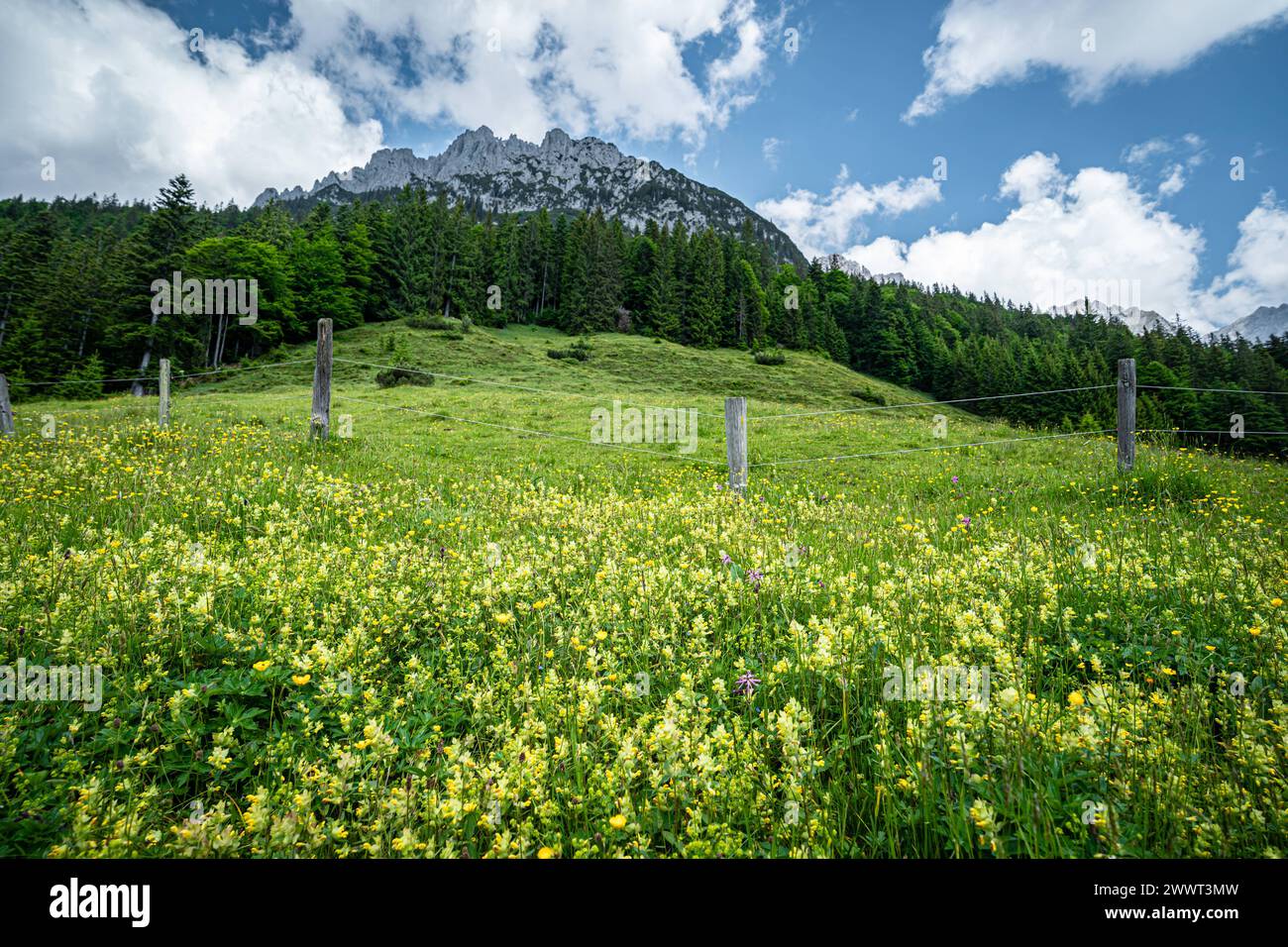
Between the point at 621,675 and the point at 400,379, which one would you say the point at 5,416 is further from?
the point at 400,379

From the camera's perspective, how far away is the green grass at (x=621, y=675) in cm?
208

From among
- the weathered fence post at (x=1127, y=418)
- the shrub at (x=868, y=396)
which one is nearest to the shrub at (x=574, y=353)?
the shrub at (x=868, y=396)

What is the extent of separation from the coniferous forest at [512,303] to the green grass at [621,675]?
42.0 m

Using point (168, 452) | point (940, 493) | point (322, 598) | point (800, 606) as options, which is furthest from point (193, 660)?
point (940, 493)

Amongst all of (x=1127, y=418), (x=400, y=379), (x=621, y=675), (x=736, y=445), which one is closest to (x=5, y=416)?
(x=736, y=445)

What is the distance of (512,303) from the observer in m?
76.4

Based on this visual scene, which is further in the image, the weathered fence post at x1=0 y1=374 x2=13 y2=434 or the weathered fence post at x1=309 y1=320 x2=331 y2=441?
the weathered fence post at x1=0 y1=374 x2=13 y2=434

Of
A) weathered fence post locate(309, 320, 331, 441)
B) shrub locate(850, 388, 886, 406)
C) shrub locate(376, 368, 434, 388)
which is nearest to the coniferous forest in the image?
shrub locate(850, 388, 886, 406)

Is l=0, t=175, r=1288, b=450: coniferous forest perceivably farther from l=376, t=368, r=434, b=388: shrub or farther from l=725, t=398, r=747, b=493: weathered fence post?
l=725, t=398, r=747, b=493: weathered fence post

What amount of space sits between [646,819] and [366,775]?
4.46 feet

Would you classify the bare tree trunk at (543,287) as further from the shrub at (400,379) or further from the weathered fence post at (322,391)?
the weathered fence post at (322,391)

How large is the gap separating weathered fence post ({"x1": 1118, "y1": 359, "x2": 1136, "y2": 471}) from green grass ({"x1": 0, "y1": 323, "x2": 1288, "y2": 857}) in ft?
6.71

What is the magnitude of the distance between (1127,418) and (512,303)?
2977 inches

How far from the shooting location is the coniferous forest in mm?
46250
